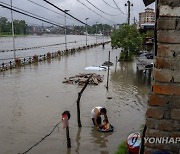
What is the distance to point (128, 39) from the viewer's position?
1559 inches

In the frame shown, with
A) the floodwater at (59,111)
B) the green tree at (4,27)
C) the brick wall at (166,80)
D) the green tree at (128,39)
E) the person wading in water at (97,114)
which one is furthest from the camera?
the green tree at (4,27)

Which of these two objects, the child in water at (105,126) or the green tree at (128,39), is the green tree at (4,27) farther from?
the child in water at (105,126)

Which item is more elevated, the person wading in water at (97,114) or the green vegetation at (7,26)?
the green vegetation at (7,26)

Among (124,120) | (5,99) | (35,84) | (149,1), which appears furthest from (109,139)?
(35,84)

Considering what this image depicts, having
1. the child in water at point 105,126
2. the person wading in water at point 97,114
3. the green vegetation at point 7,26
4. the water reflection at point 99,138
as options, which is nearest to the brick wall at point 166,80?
the water reflection at point 99,138

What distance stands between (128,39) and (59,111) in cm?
2562

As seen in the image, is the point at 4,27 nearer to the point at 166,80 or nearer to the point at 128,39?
the point at 128,39

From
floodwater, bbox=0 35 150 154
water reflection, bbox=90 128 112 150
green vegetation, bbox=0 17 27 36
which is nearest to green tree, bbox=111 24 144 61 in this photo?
floodwater, bbox=0 35 150 154

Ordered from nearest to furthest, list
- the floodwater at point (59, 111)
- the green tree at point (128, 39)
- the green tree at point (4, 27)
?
the floodwater at point (59, 111) < the green tree at point (128, 39) < the green tree at point (4, 27)

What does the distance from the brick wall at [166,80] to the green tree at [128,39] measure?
35325 millimetres

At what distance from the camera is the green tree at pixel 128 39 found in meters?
39.6

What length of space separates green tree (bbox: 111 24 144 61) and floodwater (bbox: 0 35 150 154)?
12.1 meters

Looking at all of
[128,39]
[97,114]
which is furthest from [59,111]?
[128,39]

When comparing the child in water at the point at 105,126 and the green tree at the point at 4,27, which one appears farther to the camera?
the green tree at the point at 4,27
